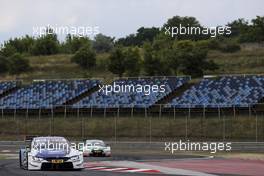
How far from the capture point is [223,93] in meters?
57.0

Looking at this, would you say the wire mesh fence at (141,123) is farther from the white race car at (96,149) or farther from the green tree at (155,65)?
the green tree at (155,65)

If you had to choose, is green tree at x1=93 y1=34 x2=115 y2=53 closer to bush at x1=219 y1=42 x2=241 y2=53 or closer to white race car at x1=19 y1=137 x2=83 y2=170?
bush at x1=219 y1=42 x2=241 y2=53

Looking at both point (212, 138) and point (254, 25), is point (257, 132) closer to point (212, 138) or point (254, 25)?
point (212, 138)

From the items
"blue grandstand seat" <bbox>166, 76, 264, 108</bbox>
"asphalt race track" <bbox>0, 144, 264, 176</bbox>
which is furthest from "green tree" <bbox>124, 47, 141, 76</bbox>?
"asphalt race track" <bbox>0, 144, 264, 176</bbox>

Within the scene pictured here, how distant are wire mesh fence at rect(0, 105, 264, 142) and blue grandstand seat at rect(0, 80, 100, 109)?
3.13 meters

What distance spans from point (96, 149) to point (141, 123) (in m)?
13.4

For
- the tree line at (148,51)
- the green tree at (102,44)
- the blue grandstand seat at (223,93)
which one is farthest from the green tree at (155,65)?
the green tree at (102,44)

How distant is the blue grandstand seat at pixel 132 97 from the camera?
57.2 meters

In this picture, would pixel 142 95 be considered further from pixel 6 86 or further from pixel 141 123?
pixel 6 86

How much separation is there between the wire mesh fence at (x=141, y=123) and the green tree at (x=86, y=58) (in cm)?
3291

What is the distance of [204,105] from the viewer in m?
52.6

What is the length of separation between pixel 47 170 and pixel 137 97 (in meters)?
37.8

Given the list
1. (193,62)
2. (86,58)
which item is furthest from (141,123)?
(86,58)

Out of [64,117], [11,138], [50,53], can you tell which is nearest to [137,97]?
[64,117]
